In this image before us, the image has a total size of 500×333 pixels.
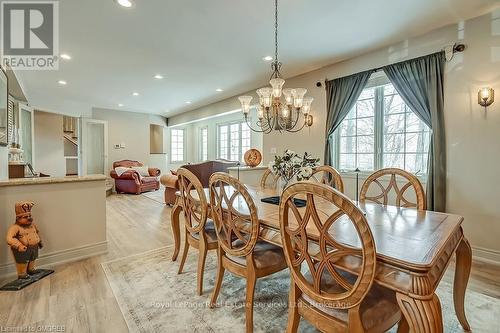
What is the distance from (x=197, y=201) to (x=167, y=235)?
5.61 ft

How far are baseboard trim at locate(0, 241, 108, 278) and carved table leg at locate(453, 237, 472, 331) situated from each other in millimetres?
3303

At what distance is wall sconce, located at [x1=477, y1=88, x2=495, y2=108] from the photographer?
2.60m

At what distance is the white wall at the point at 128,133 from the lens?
307 inches

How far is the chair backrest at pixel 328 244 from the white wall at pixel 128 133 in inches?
315

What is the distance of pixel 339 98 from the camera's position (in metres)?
3.89

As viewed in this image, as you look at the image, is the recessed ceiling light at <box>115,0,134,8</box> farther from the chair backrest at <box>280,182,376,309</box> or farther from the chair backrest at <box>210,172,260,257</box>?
the chair backrest at <box>280,182,376,309</box>

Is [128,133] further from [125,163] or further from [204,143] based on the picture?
[204,143]

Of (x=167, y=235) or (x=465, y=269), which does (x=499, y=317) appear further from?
(x=167, y=235)

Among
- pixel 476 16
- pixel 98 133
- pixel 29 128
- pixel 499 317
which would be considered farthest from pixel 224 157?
pixel 499 317

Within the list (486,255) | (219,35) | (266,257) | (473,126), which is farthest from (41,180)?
(486,255)

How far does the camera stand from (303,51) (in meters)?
3.51

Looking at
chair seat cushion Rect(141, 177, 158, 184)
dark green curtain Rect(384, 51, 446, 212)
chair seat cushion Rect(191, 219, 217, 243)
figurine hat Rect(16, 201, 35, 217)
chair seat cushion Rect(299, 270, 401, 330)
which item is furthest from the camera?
chair seat cushion Rect(141, 177, 158, 184)

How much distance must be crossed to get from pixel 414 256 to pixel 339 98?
3301 millimetres

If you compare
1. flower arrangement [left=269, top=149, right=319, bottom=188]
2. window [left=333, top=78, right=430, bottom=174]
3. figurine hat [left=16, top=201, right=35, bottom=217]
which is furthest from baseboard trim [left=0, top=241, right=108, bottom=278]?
window [left=333, top=78, right=430, bottom=174]
